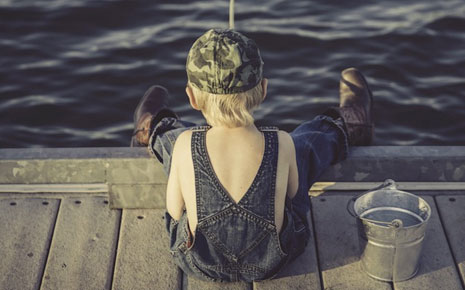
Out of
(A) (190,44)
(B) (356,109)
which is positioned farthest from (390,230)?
(A) (190,44)

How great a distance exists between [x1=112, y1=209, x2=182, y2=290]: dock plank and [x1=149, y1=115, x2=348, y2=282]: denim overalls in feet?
0.32

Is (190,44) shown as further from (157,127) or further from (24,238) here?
(24,238)

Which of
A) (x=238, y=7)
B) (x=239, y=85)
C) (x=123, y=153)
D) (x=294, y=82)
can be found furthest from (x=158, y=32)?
(x=239, y=85)

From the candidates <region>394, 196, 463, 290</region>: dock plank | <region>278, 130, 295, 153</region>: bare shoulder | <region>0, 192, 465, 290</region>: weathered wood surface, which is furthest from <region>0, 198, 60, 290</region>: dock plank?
<region>394, 196, 463, 290</region>: dock plank

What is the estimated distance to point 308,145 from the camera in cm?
347

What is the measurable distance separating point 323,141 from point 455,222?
29.3 inches

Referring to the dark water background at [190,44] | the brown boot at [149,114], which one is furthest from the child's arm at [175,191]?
the dark water background at [190,44]

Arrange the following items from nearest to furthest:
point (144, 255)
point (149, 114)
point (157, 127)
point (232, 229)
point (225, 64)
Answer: point (225, 64)
point (232, 229)
point (144, 255)
point (157, 127)
point (149, 114)

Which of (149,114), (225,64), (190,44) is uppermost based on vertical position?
(225,64)

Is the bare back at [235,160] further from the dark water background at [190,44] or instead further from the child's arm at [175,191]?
the dark water background at [190,44]

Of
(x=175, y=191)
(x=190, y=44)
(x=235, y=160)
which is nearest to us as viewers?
(x=235, y=160)

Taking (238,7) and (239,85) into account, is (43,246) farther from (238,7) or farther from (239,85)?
(238,7)

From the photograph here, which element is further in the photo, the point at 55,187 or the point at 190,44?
the point at 190,44

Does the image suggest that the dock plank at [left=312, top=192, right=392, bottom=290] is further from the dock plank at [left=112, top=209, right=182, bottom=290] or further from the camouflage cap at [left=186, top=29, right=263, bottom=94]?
the camouflage cap at [left=186, top=29, right=263, bottom=94]
